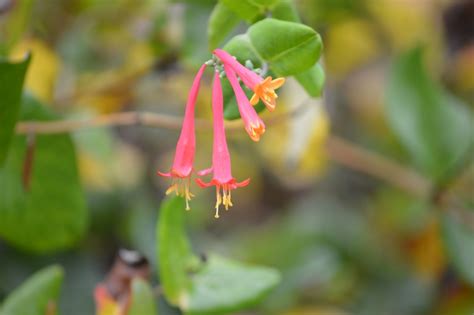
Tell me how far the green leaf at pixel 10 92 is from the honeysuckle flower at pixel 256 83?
0.23m

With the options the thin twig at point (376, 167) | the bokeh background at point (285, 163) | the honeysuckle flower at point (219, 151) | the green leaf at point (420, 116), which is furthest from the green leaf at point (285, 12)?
the thin twig at point (376, 167)

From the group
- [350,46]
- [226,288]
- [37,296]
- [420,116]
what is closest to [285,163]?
[420,116]

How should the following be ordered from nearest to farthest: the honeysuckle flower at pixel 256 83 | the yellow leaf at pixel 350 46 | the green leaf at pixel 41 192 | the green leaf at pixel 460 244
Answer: the honeysuckle flower at pixel 256 83
the green leaf at pixel 41 192
the green leaf at pixel 460 244
the yellow leaf at pixel 350 46

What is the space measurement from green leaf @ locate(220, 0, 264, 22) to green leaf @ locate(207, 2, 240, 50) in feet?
0.08

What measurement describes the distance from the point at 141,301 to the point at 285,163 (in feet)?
1.44

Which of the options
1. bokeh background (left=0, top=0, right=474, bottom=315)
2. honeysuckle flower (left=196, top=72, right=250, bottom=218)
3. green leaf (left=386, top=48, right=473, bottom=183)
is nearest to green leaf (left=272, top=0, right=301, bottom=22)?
honeysuckle flower (left=196, top=72, right=250, bottom=218)

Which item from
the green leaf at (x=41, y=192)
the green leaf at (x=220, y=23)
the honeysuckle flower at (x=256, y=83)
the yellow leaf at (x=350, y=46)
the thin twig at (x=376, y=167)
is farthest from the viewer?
the yellow leaf at (x=350, y=46)

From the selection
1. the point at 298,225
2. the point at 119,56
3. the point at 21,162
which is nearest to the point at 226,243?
the point at 298,225

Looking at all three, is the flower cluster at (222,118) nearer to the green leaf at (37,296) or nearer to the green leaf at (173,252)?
the green leaf at (173,252)

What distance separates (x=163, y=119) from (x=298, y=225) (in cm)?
56

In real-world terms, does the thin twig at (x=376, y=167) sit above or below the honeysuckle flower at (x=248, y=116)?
below

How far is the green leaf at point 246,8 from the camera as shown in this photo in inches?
22.6

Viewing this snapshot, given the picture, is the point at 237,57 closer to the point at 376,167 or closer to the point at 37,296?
the point at 37,296

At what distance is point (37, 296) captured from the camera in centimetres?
69
